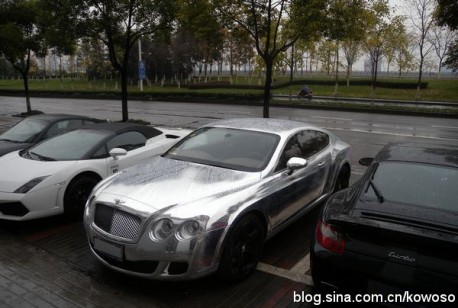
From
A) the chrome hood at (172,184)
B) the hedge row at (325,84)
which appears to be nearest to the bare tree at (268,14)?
the chrome hood at (172,184)

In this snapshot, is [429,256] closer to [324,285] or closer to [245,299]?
[324,285]

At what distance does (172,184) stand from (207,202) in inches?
20.5

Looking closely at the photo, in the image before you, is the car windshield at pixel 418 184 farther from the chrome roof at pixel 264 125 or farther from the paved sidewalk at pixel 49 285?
the paved sidewalk at pixel 49 285

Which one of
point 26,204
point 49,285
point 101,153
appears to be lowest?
point 49,285

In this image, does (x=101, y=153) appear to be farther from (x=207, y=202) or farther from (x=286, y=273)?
(x=286, y=273)

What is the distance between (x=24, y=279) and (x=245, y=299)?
2.29 m

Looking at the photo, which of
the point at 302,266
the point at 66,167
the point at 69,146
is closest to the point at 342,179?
the point at 302,266

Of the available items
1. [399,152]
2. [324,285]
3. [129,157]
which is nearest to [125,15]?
[129,157]

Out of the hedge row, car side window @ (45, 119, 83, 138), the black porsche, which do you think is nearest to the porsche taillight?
the black porsche

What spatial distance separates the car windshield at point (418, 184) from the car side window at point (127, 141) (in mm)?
4029

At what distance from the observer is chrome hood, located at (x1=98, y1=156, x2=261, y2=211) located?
375 centimetres

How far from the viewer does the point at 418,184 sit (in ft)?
11.9

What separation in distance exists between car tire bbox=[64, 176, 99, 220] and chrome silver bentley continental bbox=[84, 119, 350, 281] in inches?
51.3

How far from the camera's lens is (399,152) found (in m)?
4.29
